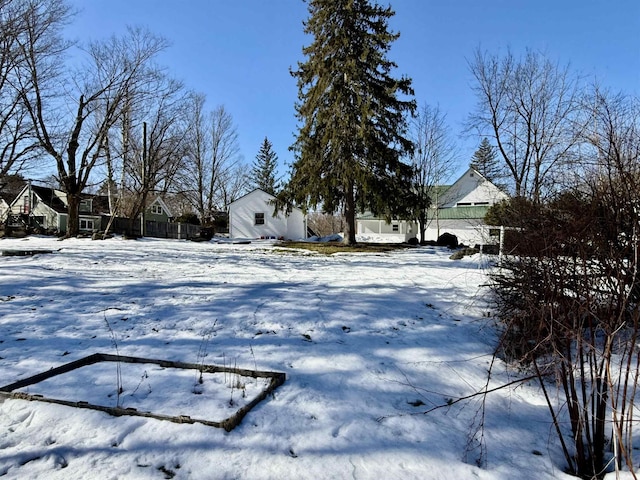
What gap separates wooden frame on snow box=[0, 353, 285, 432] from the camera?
258cm

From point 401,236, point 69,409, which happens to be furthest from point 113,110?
point 401,236

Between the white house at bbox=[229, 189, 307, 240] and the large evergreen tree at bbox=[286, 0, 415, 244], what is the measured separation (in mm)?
10843

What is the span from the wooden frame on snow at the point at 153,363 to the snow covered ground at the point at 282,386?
5 centimetres

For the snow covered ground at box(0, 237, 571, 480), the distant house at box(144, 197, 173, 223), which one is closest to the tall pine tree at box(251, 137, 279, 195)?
the distant house at box(144, 197, 173, 223)

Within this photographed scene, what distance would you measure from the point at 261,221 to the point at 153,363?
25.3 m

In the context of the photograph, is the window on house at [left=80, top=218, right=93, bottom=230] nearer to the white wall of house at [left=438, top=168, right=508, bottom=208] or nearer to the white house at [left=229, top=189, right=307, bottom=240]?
the white house at [left=229, top=189, right=307, bottom=240]

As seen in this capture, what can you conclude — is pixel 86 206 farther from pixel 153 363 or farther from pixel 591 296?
pixel 591 296

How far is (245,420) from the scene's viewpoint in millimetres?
2688

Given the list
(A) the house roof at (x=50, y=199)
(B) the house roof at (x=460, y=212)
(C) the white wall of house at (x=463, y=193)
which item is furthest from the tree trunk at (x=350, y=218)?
(A) the house roof at (x=50, y=199)

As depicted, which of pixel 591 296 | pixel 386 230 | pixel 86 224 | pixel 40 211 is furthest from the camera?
pixel 40 211

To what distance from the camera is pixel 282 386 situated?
3273mm

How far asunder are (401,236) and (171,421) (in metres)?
30.7

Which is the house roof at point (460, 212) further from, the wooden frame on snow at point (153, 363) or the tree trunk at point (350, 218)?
the wooden frame on snow at point (153, 363)

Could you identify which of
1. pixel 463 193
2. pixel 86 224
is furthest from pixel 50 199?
pixel 463 193
